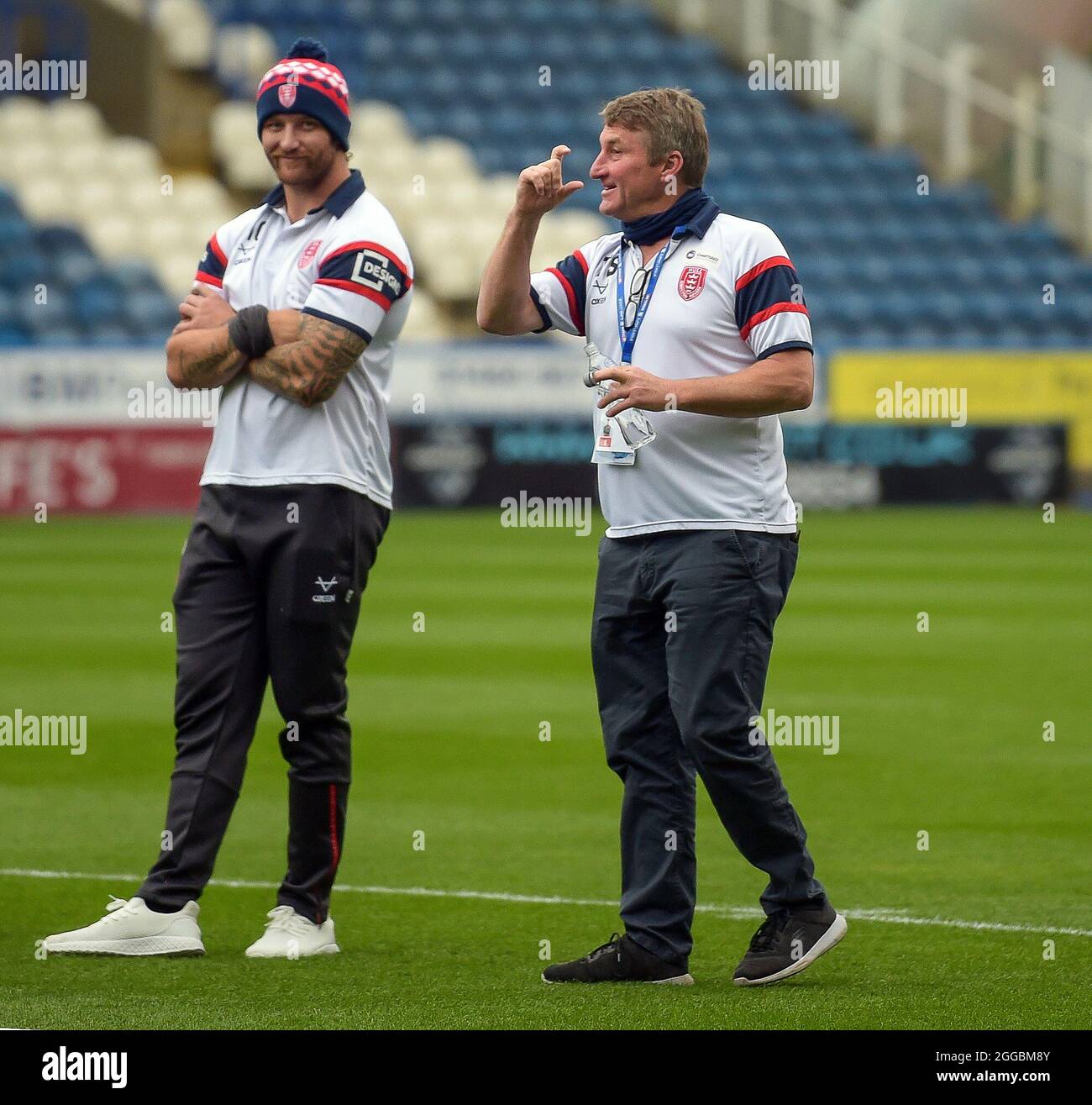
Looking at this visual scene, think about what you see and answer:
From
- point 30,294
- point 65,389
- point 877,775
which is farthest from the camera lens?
point 30,294

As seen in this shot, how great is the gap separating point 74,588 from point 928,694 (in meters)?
7.67

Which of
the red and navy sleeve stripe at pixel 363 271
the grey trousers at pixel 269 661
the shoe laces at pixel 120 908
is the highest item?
the red and navy sleeve stripe at pixel 363 271

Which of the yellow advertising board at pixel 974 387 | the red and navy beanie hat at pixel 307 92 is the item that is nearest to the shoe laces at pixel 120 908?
the red and navy beanie hat at pixel 307 92

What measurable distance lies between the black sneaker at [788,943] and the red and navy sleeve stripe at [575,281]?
1.61 m

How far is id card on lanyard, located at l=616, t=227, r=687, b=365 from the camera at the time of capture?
202 inches

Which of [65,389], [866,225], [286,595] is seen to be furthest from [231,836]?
[866,225]

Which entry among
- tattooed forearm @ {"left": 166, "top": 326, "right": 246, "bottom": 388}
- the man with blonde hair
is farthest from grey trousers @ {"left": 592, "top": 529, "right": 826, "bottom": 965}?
tattooed forearm @ {"left": 166, "top": 326, "right": 246, "bottom": 388}

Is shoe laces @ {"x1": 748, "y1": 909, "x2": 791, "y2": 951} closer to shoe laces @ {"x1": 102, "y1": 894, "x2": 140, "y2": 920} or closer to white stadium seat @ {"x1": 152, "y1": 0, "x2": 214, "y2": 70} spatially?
shoe laces @ {"x1": 102, "y1": 894, "x2": 140, "y2": 920}

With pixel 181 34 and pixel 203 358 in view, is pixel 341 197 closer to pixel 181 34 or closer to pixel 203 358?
pixel 203 358

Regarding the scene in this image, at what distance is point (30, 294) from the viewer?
2727 centimetres

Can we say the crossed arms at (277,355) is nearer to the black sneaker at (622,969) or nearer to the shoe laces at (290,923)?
the shoe laces at (290,923)

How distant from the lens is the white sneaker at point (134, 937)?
5363 mm
